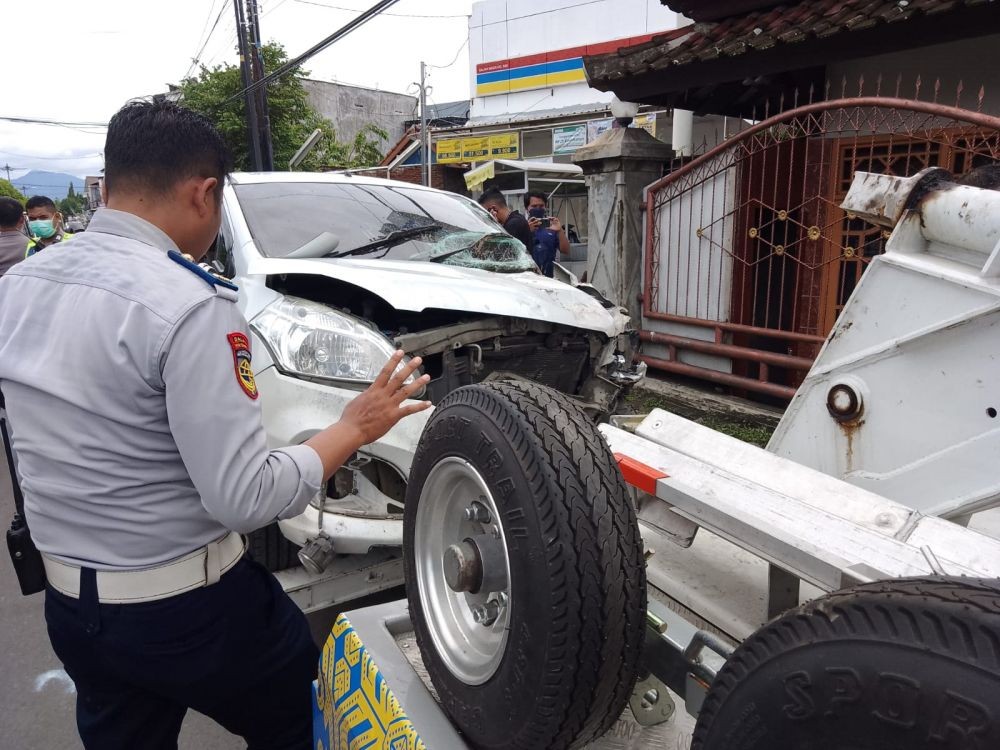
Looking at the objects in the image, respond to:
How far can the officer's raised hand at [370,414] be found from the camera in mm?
1617

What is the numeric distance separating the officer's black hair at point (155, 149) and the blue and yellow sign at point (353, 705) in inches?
48.4

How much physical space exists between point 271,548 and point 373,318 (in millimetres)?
1135

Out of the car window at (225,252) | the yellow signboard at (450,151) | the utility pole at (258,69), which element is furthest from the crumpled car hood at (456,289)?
the yellow signboard at (450,151)

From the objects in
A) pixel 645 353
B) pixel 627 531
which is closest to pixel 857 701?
pixel 627 531

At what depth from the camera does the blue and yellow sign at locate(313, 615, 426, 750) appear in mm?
1589

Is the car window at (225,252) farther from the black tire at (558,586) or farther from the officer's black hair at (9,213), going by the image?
the officer's black hair at (9,213)

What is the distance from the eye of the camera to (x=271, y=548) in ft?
9.67

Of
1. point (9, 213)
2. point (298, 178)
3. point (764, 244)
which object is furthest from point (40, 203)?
point (764, 244)

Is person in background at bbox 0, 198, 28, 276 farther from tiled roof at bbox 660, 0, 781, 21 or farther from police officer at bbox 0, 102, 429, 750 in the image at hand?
tiled roof at bbox 660, 0, 781, 21

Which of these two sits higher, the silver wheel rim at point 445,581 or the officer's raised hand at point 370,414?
the officer's raised hand at point 370,414

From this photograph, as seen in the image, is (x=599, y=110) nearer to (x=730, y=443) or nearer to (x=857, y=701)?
(x=730, y=443)

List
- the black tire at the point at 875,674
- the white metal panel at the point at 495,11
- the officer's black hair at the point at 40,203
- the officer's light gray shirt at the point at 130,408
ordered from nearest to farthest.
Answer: the black tire at the point at 875,674, the officer's light gray shirt at the point at 130,408, the officer's black hair at the point at 40,203, the white metal panel at the point at 495,11

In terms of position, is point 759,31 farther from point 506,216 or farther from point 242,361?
point 242,361

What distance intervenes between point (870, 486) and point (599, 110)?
53.6 ft
